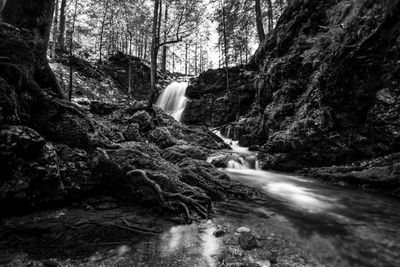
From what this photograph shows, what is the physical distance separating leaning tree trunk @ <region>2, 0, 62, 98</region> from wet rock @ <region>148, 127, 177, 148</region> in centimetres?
616

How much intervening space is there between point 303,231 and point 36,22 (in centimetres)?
813

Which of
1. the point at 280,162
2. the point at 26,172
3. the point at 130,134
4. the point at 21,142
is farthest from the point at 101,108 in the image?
the point at 280,162

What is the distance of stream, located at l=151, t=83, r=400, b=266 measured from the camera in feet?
12.3

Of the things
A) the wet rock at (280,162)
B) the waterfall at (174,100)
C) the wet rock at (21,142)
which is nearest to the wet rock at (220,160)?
the wet rock at (280,162)

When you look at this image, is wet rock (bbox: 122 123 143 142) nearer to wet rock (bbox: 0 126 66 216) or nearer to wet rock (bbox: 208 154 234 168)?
wet rock (bbox: 208 154 234 168)

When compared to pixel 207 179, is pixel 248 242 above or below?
below

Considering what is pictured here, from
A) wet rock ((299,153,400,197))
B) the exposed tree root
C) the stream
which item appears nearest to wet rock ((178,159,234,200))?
the stream

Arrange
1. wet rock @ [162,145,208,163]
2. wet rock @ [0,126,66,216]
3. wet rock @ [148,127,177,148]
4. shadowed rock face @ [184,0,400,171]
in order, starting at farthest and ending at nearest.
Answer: wet rock @ [148,127,177,148] → wet rock @ [162,145,208,163] → shadowed rock face @ [184,0,400,171] → wet rock @ [0,126,66,216]

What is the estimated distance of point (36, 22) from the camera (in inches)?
239

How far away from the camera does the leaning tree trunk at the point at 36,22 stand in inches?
228

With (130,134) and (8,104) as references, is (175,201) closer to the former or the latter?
(8,104)

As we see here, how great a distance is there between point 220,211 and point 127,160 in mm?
2697

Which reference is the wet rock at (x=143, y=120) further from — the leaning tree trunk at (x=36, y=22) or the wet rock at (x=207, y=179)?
the leaning tree trunk at (x=36, y=22)

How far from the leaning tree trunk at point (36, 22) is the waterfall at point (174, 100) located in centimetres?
1780
